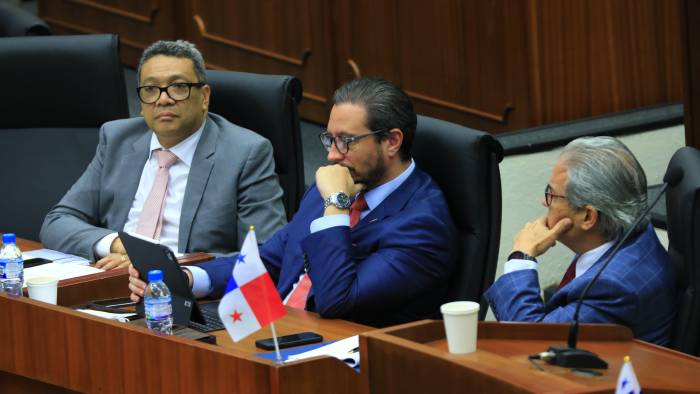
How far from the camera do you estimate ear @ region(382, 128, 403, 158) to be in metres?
2.94

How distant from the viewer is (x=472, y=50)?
15.6ft

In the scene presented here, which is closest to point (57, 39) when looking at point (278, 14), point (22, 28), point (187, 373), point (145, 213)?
point (22, 28)

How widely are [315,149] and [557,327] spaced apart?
322cm

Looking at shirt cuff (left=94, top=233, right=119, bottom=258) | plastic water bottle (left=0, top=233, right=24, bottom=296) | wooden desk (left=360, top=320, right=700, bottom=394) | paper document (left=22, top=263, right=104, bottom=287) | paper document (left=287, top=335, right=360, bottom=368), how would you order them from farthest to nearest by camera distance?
shirt cuff (left=94, top=233, right=119, bottom=258), paper document (left=22, top=263, right=104, bottom=287), plastic water bottle (left=0, top=233, right=24, bottom=296), paper document (left=287, top=335, right=360, bottom=368), wooden desk (left=360, top=320, right=700, bottom=394)

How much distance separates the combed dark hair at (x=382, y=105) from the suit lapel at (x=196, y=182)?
2.21 ft

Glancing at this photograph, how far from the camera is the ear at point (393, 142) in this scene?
9.64 feet

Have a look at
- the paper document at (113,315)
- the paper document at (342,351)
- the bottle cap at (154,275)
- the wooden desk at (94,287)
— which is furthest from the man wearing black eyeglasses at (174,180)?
the paper document at (342,351)

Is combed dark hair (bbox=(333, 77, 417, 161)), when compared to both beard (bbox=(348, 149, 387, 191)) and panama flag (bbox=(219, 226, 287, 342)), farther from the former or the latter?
panama flag (bbox=(219, 226, 287, 342))

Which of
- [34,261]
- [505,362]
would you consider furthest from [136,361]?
[34,261]

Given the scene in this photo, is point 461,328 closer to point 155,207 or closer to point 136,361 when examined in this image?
point 136,361

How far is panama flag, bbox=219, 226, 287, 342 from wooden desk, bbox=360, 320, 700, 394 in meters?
0.22

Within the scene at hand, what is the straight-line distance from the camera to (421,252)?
283 cm

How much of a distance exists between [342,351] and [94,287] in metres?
0.85

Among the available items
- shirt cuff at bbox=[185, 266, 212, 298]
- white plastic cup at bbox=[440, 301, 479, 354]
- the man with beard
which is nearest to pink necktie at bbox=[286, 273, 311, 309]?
the man with beard
